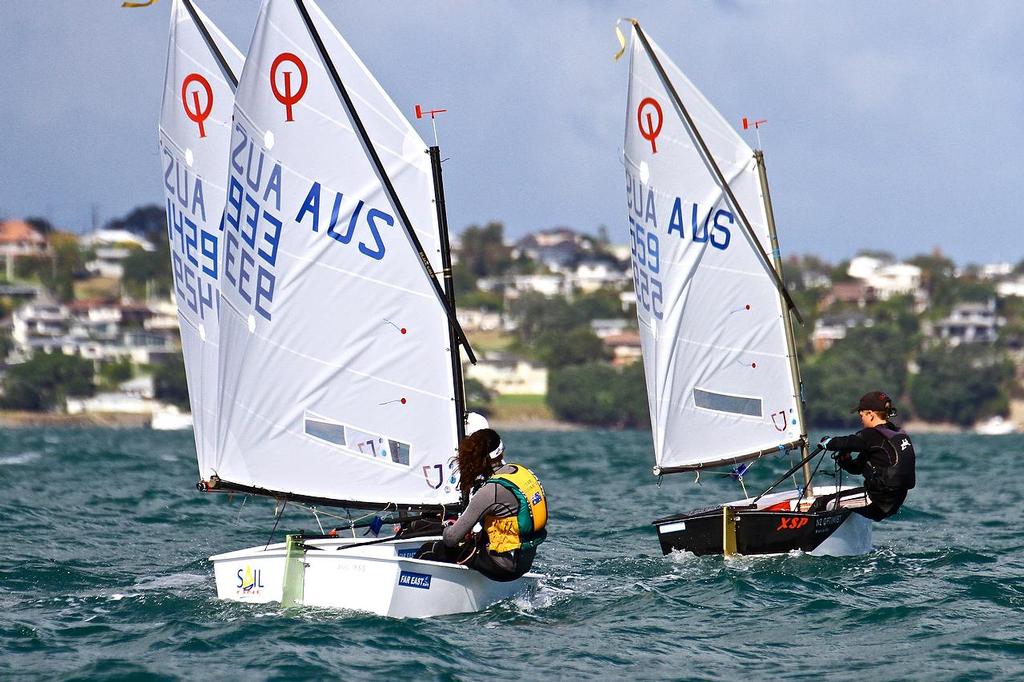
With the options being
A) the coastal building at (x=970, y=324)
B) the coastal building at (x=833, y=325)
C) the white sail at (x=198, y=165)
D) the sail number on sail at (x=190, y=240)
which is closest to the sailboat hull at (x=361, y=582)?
the white sail at (x=198, y=165)

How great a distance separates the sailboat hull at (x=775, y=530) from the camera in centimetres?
1755

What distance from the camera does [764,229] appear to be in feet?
67.9

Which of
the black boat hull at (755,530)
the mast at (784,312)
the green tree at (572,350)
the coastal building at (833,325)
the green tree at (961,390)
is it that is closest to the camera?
the black boat hull at (755,530)

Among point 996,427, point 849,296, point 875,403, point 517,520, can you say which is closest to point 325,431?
point 517,520

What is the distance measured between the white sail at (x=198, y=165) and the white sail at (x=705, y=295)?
6.07 meters

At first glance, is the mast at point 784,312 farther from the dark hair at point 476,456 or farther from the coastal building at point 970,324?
the coastal building at point 970,324

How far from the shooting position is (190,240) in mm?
18109

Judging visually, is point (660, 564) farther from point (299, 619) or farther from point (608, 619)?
point (299, 619)

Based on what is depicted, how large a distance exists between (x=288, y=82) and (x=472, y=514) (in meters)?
4.67

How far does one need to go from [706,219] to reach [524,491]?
308 inches

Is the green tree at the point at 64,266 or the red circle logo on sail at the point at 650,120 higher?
the green tree at the point at 64,266

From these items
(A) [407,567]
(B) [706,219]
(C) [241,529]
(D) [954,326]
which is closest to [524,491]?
(A) [407,567]

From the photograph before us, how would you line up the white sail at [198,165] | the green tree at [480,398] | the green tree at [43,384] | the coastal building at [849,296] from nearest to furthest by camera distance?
the white sail at [198,165] → the green tree at [480,398] → the green tree at [43,384] → the coastal building at [849,296]

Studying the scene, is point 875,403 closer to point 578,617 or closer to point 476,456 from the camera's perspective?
point 578,617
